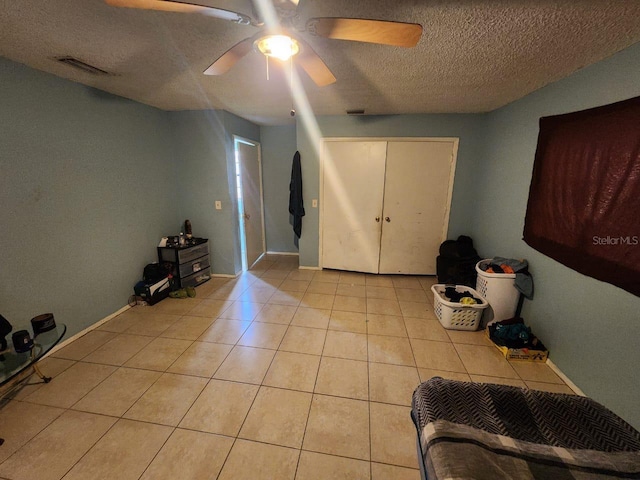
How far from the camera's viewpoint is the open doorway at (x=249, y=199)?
3.85 meters

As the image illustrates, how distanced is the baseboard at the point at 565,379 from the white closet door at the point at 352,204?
2.16 m

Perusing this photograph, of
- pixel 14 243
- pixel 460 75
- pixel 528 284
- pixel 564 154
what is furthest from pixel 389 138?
pixel 14 243

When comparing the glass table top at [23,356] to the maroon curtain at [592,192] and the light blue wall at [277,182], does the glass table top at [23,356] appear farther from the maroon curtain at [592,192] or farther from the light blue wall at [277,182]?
the maroon curtain at [592,192]

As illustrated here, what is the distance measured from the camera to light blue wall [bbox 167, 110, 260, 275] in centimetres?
335

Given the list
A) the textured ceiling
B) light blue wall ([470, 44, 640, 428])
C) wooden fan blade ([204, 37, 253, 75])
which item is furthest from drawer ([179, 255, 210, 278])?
light blue wall ([470, 44, 640, 428])

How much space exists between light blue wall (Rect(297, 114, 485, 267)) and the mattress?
287cm

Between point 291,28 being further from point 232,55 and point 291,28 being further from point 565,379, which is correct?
point 565,379

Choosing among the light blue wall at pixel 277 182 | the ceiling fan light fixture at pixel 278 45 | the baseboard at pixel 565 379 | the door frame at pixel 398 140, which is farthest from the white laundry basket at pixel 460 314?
the light blue wall at pixel 277 182

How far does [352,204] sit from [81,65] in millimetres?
2965

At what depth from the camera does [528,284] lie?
2.24m

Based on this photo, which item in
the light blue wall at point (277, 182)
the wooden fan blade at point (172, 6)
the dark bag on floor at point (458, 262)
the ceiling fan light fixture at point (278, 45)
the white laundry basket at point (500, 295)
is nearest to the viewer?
the wooden fan blade at point (172, 6)

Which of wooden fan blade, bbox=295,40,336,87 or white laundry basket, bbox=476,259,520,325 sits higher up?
wooden fan blade, bbox=295,40,336,87

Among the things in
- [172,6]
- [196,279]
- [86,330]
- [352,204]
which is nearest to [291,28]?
[172,6]

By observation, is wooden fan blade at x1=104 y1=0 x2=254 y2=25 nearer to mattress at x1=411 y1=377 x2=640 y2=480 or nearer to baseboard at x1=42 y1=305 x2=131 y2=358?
mattress at x1=411 y1=377 x2=640 y2=480
